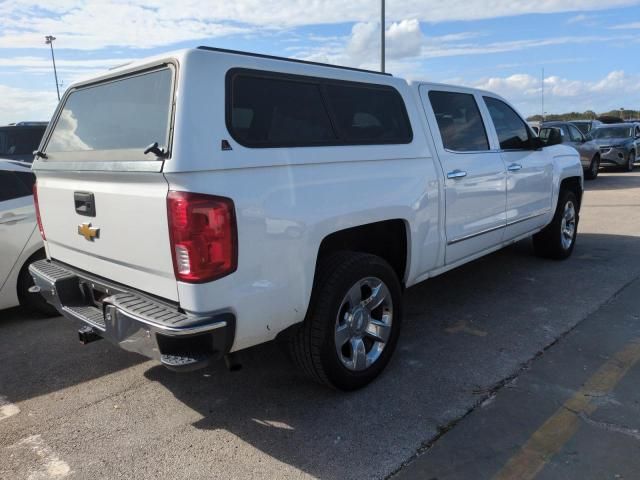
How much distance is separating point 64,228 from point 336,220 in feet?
5.73

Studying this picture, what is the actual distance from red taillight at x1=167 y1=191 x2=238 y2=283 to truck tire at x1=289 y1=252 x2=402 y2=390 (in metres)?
0.74

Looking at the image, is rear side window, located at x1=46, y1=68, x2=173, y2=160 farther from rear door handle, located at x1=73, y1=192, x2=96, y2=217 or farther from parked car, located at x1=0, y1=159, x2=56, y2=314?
parked car, located at x1=0, y1=159, x2=56, y2=314

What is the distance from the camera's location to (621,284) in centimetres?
537

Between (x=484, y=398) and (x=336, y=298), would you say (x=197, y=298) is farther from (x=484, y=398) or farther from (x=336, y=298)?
(x=484, y=398)

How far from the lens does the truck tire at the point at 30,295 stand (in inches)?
188

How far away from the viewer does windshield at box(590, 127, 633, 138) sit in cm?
1822

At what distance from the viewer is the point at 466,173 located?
4246 millimetres

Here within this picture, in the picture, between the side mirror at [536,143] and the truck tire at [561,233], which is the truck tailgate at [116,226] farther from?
the truck tire at [561,233]

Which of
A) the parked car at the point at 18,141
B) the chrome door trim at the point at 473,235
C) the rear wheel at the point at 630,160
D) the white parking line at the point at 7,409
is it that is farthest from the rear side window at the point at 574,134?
the white parking line at the point at 7,409

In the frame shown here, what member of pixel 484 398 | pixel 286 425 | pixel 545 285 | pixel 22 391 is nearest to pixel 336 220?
pixel 286 425

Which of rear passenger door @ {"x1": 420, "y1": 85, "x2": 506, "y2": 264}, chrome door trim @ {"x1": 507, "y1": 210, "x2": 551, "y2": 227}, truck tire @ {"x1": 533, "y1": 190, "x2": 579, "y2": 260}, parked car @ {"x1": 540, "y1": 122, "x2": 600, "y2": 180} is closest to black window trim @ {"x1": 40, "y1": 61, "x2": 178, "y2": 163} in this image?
rear passenger door @ {"x1": 420, "y1": 85, "x2": 506, "y2": 264}

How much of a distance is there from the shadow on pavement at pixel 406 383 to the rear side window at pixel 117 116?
166 centimetres

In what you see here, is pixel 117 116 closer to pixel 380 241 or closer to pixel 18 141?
pixel 380 241

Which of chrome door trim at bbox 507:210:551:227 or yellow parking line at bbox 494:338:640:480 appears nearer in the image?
yellow parking line at bbox 494:338:640:480
